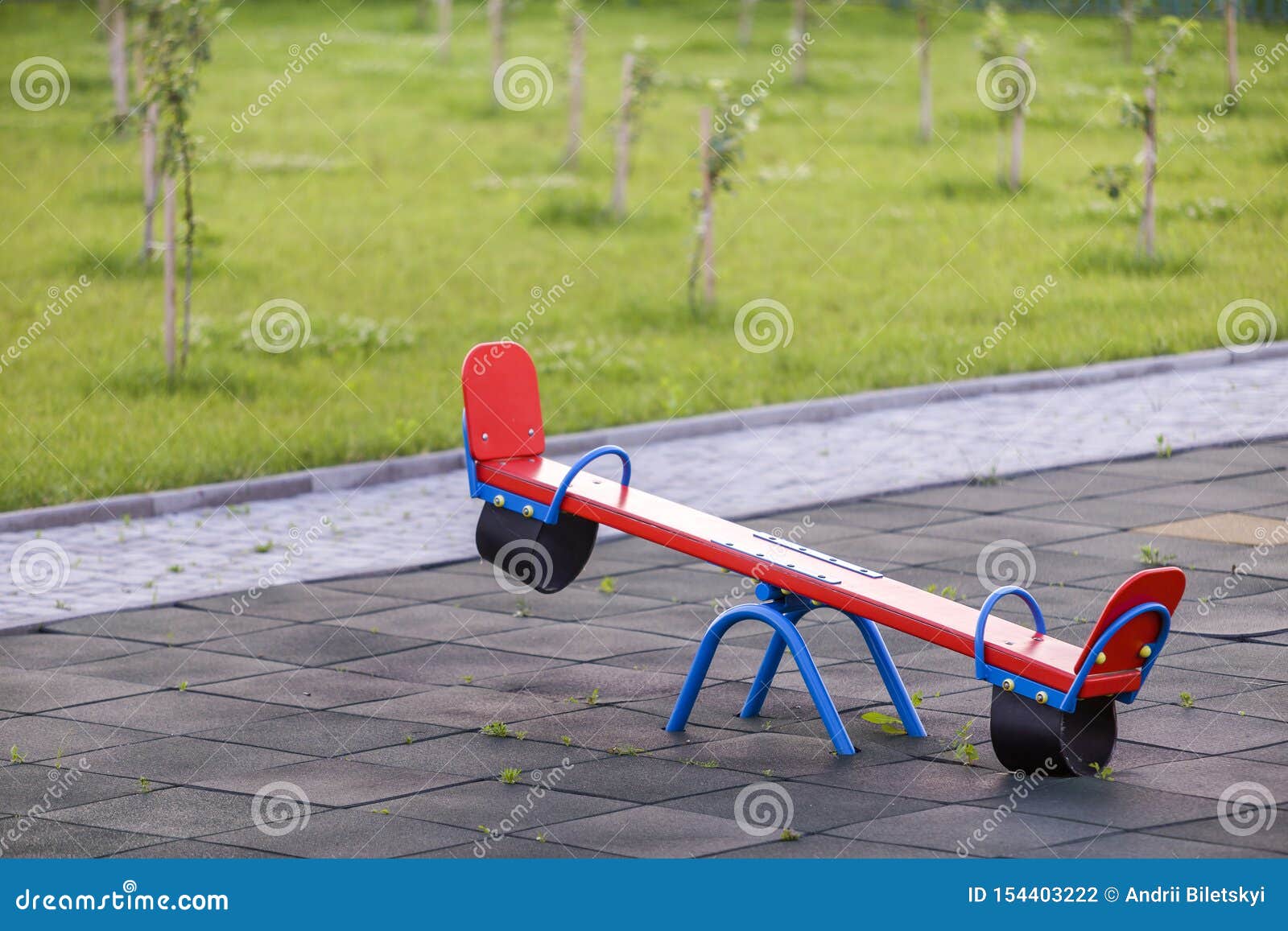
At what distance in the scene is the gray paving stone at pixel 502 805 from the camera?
5.18 m

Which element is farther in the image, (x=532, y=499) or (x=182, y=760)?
(x=532, y=499)

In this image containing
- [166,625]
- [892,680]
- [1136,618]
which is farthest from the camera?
[166,625]

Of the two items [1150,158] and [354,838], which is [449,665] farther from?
[1150,158]

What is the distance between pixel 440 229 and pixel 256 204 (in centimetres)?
232

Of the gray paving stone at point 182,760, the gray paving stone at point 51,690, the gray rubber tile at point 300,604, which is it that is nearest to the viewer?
the gray paving stone at point 182,760

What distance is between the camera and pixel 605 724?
20.1ft

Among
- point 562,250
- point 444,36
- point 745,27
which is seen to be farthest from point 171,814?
point 745,27

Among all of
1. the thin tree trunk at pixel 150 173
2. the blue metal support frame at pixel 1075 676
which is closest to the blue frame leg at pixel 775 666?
the blue metal support frame at pixel 1075 676

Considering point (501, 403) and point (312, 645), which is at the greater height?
point (501, 403)

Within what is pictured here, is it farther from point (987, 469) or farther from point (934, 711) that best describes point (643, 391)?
point (934, 711)

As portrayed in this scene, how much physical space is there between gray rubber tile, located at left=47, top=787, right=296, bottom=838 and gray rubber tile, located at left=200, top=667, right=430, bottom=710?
3.16ft

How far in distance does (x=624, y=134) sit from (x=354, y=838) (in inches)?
485

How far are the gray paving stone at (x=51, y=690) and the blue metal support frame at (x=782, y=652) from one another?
222 cm

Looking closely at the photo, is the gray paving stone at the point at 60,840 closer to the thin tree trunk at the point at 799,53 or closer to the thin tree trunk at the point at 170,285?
the thin tree trunk at the point at 170,285
